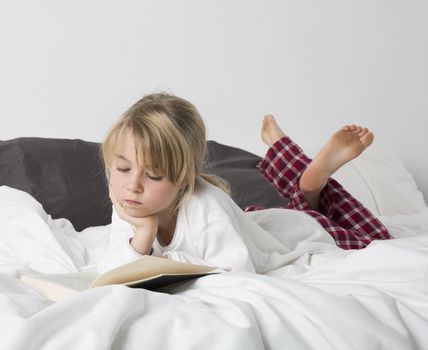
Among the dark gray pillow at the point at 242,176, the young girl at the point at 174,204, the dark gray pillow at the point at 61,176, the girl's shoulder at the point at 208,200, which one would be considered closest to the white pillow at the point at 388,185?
the dark gray pillow at the point at 242,176

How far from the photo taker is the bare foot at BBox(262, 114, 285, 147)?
2.88 metres

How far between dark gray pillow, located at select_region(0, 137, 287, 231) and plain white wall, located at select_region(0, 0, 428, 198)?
0.84 meters

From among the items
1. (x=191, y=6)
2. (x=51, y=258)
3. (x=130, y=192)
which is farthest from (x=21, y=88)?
(x=130, y=192)

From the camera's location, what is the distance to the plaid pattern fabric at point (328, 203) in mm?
2551

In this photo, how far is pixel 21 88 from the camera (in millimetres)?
3721

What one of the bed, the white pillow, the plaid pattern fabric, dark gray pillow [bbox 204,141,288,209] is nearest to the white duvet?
the bed

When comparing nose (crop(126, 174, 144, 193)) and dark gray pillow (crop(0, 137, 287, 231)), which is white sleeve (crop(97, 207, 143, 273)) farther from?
dark gray pillow (crop(0, 137, 287, 231))

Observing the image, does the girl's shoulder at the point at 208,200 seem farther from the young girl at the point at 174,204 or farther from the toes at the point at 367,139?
the toes at the point at 367,139

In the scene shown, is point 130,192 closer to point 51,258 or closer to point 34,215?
point 51,258

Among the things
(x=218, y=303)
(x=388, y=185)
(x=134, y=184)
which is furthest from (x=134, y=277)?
(x=388, y=185)

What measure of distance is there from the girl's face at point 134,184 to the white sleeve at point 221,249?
0.12m

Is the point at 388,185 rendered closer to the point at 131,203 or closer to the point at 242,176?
the point at 242,176

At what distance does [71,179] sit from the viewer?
2.77 m

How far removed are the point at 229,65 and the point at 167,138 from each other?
2006 mm
